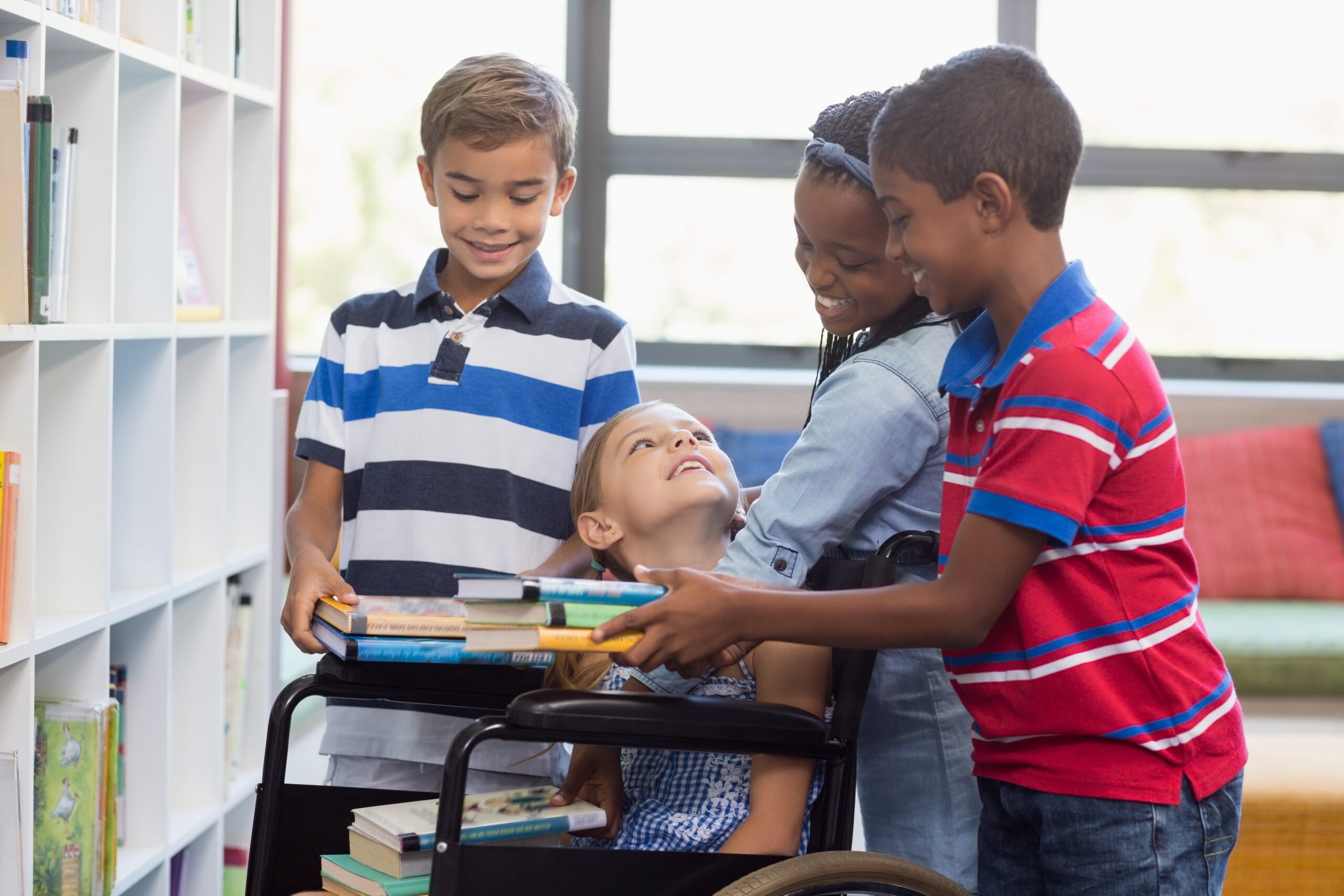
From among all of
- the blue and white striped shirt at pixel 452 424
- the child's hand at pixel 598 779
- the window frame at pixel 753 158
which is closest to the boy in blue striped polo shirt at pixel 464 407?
the blue and white striped shirt at pixel 452 424

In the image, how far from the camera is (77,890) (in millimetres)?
1777

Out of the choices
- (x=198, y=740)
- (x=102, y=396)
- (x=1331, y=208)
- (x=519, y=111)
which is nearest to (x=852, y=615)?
(x=519, y=111)

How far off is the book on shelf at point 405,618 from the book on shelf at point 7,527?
602 mm

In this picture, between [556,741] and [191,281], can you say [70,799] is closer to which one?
[191,281]

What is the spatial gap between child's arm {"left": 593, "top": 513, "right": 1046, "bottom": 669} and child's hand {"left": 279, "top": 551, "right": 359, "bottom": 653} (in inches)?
13.9

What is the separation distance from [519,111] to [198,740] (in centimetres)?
133

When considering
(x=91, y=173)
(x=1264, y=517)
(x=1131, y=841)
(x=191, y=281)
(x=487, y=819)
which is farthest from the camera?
(x=1264, y=517)

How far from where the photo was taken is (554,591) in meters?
1.02

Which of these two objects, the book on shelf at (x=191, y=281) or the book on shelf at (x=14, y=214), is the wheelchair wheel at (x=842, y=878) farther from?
the book on shelf at (x=191, y=281)

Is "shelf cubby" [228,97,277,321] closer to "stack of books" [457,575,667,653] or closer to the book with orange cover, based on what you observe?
the book with orange cover

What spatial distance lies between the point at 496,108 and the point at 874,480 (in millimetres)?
602

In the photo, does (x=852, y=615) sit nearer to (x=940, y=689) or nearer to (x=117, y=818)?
(x=940, y=689)

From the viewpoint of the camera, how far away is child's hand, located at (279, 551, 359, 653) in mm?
1286

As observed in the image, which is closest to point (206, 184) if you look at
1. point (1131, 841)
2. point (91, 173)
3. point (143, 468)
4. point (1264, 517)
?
point (91, 173)
